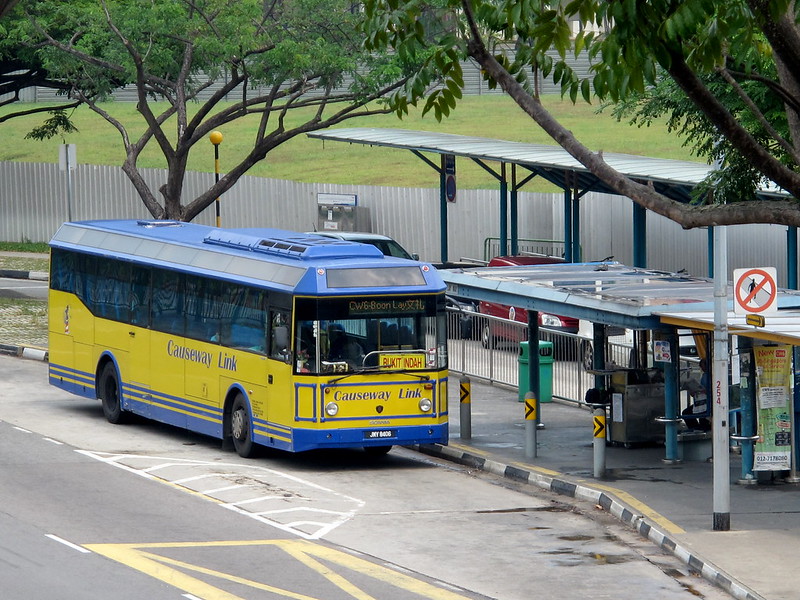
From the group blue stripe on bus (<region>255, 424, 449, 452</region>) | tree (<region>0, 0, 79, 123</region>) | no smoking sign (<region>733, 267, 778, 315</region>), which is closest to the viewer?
no smoking sign (<region>733, 267, 778, 315</region>)

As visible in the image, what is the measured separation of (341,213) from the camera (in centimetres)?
4388

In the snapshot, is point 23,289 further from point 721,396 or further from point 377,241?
point 721,396

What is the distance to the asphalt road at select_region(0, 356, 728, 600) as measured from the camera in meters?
12.7

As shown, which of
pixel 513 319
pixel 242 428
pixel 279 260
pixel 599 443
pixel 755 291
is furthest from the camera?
pixel 513 319

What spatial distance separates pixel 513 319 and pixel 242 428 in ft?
34.0

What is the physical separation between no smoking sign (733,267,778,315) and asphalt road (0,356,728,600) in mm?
2585

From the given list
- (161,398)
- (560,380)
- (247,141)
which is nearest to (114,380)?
(161,398)

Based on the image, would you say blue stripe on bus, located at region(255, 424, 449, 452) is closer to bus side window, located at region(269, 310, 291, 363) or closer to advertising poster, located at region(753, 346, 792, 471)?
bus side window, located at region(269, 310, 291, 363)

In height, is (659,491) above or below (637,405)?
below

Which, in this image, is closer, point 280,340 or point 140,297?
point 280,340

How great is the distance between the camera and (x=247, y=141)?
70.8 meters

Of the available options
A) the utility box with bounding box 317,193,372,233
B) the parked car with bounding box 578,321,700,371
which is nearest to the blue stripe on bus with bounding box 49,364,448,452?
the parked car with bounding box 578,321,700,371

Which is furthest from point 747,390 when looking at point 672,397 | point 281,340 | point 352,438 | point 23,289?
point 23,289

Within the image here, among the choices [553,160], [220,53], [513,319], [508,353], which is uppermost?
[220,53]
